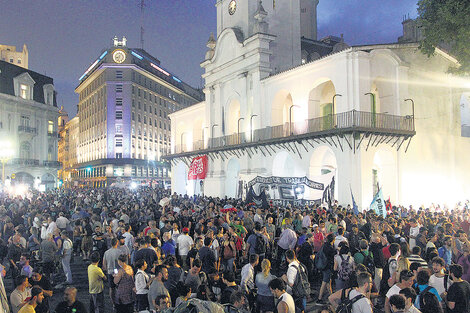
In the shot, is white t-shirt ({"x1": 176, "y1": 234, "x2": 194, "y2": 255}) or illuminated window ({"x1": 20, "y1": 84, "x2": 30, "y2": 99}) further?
illuminated window ({"x1": 20, "y1": 84, "x2": 30, "y2": 99})

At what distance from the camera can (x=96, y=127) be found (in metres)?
78.7

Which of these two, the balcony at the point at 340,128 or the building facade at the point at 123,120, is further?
the building facade at the point at 123,120

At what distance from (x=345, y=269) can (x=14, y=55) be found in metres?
111

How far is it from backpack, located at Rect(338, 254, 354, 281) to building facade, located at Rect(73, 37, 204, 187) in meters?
64.5

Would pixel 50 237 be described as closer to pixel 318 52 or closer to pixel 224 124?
pixel 224 124

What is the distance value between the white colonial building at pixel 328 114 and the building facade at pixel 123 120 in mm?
37580

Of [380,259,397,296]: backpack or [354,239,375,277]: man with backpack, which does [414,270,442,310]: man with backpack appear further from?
[354,239,375,277]: man with backpack

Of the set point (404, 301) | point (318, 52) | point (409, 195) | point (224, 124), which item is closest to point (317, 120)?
point (409, 195)

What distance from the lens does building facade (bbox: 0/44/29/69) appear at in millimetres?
98438

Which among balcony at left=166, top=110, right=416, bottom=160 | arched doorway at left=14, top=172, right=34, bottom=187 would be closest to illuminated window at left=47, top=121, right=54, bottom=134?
arched doorway at left=14, top=172, right=34, bottom=187

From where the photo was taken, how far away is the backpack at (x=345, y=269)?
8805 mm

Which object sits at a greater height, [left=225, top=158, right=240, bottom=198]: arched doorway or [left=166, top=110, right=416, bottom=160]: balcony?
[left=166, top=110, right=416, bottom=160]: balcony

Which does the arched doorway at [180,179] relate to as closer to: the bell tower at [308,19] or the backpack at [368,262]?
the bell tower at [308,19]

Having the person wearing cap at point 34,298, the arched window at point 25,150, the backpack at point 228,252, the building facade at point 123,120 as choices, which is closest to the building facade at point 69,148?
the building facade at point 123,120
